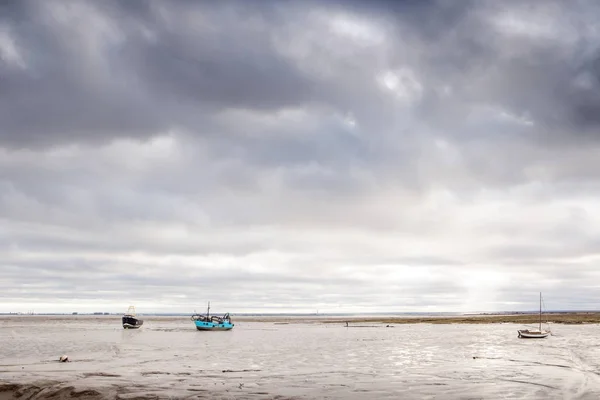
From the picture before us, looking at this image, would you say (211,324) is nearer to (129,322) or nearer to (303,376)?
(129,322)

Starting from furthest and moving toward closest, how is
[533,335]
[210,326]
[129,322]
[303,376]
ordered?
[129,322] → [210,326] → [533,335] → [303,376]

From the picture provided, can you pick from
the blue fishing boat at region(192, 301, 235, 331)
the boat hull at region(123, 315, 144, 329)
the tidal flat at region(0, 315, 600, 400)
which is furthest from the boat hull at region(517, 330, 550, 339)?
the boat hull at region(123, 315, 144, 329)

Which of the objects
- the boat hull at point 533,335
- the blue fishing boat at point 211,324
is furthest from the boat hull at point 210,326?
the boat hull at point 533,335

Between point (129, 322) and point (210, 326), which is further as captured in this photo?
point (129, 322)

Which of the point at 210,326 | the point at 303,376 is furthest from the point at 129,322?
the point at 303,376

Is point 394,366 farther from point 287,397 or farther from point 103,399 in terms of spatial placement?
point 103,399

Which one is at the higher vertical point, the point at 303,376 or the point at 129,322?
the point at 303,376

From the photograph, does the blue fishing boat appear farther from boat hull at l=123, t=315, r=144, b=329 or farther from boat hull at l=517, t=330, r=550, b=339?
boat hull at l=517, t=330, r=550, b=339

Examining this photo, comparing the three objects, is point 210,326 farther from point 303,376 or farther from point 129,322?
point 303,376

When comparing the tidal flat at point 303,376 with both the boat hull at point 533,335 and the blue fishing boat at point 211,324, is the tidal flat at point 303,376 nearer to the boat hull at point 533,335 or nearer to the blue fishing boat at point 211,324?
the boat hull at point 533,335

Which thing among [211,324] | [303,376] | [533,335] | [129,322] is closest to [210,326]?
[211,324]

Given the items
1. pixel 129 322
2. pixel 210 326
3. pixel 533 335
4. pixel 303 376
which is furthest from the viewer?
pixel 129 322

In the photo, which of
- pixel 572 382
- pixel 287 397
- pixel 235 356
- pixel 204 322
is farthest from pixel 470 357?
pixel 204 322

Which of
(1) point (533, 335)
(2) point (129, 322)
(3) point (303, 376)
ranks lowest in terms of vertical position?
(2) point (129, 322)
